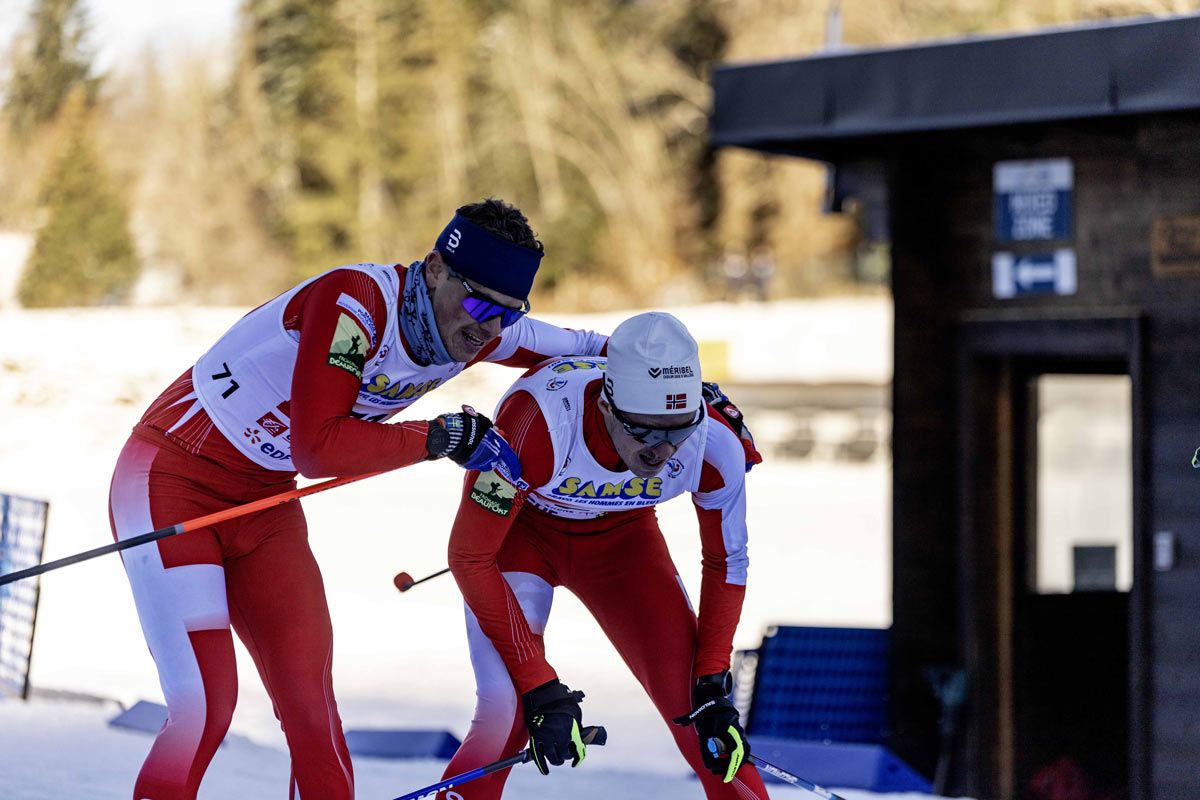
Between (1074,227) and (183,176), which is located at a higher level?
(183,176)

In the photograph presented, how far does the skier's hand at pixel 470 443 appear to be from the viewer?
335 centimetres

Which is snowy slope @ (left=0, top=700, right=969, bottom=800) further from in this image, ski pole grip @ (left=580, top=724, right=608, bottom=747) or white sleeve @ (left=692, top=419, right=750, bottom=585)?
white sleeve @ (left=692, top=419, right=750, bottom=585)

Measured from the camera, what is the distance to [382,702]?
25.5 feet

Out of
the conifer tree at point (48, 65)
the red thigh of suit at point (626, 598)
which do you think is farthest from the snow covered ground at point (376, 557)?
the conifer tree at point (48, 65)

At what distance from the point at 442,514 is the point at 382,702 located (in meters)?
7.49

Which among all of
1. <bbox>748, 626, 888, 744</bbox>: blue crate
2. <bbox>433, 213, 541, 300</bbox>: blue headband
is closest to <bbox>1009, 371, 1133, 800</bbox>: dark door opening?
<bbox>748, 626, 888, 744</bbox>: blue crate

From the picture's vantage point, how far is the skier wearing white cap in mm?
3363

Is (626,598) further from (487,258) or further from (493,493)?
(487,258)

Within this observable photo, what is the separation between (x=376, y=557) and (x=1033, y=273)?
7.53 m

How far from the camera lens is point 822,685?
6750 millimetres

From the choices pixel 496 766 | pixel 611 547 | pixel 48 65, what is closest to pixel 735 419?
pixel 611 547

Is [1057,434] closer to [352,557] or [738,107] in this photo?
[352,557]

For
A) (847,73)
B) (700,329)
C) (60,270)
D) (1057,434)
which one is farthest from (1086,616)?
(60,270)

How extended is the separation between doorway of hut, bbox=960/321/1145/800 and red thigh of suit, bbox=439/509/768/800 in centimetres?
270
